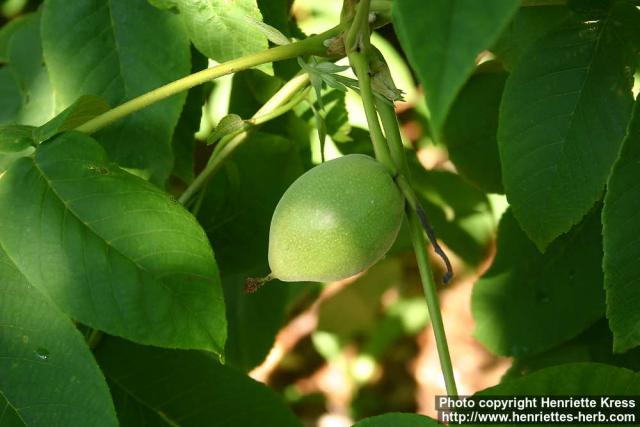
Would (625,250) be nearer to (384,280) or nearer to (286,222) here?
(286,222)

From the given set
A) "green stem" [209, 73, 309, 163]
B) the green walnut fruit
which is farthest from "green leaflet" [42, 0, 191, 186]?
the green walnut fruit

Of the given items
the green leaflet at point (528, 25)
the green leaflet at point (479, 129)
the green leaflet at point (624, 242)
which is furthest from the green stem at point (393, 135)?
the green leaflet at point (479, 129)

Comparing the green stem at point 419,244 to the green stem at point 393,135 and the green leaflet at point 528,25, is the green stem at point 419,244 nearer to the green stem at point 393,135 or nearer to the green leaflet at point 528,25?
the green stem at point 393,135

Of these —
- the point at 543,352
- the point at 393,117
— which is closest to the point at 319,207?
the point at 393,117

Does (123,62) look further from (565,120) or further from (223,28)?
(565,120)

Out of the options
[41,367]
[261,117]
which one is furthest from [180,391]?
[261,117]

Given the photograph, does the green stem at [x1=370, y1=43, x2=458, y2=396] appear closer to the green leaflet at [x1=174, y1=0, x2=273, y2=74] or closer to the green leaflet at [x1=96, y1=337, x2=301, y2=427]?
the green leaflet at [x1=174, y1=0, x2=273, y2=74]
